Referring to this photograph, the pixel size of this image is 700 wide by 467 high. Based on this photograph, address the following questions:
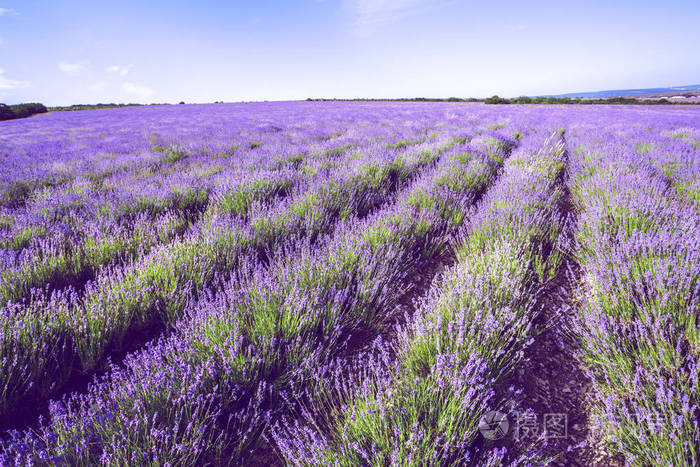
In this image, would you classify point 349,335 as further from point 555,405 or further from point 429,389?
point 555,405

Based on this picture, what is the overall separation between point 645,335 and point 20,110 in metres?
40.6

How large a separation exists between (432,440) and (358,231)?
1.71 m

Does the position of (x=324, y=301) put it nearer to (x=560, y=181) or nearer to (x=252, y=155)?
(x=252, y=155)

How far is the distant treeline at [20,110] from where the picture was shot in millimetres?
23800

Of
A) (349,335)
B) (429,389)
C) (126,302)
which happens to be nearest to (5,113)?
(126,302)

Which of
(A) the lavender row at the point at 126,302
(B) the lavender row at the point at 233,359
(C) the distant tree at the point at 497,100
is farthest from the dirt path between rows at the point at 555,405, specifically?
(C) the distant tree at the point at 497,100

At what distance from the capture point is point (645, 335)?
148cm

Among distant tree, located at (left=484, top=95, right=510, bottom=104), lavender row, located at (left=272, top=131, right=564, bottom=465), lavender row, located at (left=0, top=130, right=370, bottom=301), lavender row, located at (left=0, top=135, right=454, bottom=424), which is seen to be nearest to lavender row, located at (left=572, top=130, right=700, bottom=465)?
lavender row, located at (left=272, top=131, right=564, bottom=465)

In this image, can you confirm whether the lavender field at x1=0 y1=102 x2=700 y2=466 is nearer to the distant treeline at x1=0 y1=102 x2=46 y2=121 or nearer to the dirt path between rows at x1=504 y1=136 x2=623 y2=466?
the dirt path between rows at x1=504 y1=136 x2=623 y2=466

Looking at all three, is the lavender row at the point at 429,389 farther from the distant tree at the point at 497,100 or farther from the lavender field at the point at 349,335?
the distant tree at the point at 497,100

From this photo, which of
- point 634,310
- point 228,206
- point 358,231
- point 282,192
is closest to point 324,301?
point 358,231

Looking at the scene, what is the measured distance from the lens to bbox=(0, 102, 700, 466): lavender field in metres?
1.18

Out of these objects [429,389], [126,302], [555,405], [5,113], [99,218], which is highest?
[5,113]

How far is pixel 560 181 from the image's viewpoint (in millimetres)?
5301
